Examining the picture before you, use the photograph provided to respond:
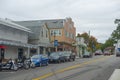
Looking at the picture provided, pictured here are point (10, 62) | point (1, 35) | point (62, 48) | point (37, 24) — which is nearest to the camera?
point (10, 62)

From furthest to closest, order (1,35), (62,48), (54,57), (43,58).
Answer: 1. (62,48)
2. (54,57)
3. (1,35)
4. (43,58)

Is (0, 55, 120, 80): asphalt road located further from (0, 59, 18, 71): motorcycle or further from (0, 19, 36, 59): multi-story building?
(0, 19, 36, 59): multi-story building

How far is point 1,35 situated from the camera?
3950 centimetres

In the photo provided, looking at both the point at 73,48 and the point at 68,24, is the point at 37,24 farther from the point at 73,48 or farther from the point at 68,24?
the point at 73,48

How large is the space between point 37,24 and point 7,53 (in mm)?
17146

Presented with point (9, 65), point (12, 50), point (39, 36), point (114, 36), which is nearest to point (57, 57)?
point (12, 50)

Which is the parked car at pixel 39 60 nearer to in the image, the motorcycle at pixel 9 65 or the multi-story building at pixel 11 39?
the multi-story building at pixel 11 39

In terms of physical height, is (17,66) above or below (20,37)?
below

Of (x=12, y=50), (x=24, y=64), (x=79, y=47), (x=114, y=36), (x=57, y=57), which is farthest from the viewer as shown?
(x=114, y=36)

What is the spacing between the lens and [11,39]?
42531 mm

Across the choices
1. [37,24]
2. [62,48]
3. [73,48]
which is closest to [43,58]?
[37,24]

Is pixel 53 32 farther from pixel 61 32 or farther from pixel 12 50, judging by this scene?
pixel 12 50

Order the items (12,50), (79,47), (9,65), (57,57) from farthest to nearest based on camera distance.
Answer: (79,47) → (57,57) → (12,50) → (9,65)

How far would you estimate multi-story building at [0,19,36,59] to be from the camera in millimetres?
39469
